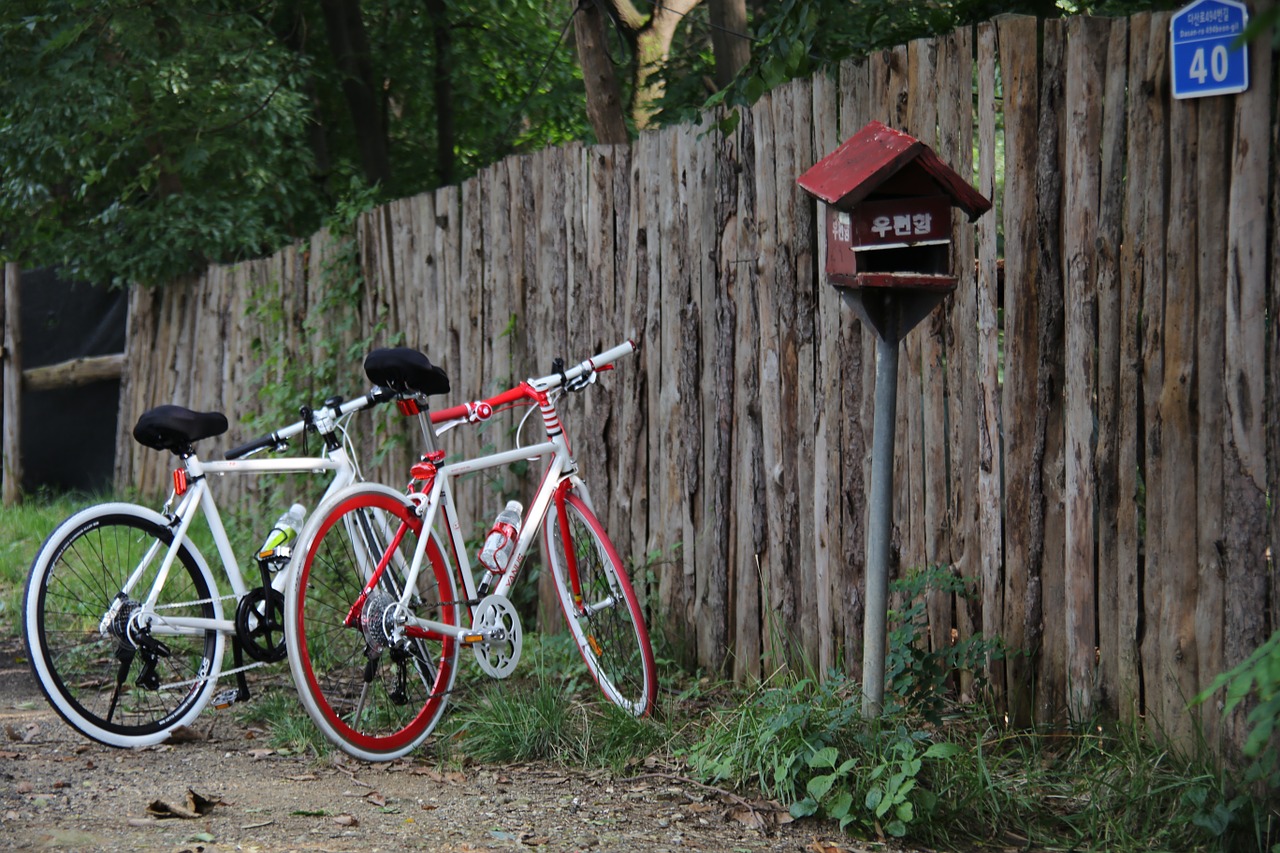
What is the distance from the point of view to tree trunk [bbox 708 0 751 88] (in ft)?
24.5

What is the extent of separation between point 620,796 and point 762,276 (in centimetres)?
182

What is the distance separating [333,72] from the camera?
36.2ft

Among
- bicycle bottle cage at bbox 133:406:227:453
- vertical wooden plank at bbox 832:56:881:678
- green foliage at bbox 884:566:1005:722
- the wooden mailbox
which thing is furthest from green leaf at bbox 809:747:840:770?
bicycle bottle cage at bbox 133:406:227:453

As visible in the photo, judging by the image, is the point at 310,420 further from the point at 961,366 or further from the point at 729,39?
the point at 729,39

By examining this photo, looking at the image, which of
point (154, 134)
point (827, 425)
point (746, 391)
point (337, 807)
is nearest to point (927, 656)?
point (827, 425)

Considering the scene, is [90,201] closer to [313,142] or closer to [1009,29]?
[313,142]

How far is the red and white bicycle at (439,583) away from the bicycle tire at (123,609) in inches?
16.8

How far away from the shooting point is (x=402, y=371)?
418cm

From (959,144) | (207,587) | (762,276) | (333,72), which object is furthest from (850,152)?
(333,72)

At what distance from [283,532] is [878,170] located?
7.47ft

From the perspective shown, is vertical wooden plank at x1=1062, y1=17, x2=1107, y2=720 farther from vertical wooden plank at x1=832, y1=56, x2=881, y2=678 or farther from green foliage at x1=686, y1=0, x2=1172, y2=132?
green foliage at x1=686, y1=0, x2=1172, y2=132

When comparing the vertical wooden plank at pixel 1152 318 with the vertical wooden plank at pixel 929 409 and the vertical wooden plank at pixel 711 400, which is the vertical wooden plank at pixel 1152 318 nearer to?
the vertical wooden plank at pixel 929 409

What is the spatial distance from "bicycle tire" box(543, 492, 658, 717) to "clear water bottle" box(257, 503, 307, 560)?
2.76 ft

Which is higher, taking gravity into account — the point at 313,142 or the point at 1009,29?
the point at 313,142
